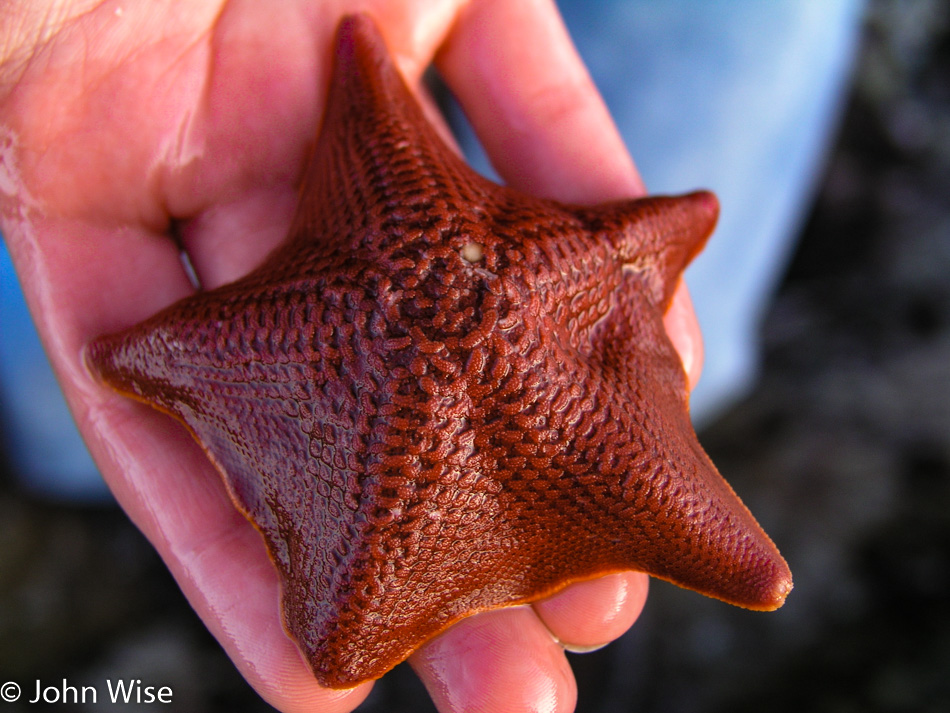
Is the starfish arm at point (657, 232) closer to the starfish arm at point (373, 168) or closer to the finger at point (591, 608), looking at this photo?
the starfish arm at point (373, 168)

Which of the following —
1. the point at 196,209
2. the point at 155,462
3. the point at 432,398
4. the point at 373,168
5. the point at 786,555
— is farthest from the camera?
the point at 786,555

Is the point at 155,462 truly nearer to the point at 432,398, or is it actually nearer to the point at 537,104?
the point at 432,398

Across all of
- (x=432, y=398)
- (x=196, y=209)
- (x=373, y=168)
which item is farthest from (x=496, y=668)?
(x=196, y=209)

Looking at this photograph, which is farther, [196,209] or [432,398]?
[196,209]

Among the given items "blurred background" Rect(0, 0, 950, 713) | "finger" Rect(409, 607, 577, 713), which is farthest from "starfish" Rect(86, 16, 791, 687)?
"blurred background" Rect(0, 0, 950, 713)

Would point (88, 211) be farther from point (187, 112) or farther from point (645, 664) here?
point (645, 664)

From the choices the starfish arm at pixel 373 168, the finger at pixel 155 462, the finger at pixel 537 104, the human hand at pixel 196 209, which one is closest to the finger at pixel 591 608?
the human hand at pixel 196 209

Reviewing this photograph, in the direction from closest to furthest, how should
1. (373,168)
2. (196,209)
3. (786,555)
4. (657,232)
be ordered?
(373,168), (657,232), (196,209), (786,555)

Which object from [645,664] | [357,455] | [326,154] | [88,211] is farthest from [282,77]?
[645,664]
